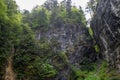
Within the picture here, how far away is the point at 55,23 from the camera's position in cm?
4775

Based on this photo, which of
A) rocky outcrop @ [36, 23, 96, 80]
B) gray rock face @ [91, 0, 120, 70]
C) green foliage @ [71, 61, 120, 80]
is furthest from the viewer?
rocky outcrop @ [36, 23, 96, 80]

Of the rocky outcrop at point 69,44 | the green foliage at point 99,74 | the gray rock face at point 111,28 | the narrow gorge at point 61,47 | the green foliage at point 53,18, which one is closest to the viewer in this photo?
the gray rock face at point 111,28

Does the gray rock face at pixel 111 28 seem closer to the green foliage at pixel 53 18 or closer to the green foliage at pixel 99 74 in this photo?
the green foliage at pixel 99 74

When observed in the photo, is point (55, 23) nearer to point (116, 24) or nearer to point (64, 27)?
point (64, 27)

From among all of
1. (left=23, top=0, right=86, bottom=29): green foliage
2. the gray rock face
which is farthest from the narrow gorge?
(left=23, top=0, right=86, bottom=29): green foliage

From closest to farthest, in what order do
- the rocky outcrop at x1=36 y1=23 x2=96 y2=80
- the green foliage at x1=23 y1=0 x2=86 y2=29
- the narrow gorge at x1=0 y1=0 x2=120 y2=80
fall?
the narrow gorge at x1=0 y1=0 x2=120 y2=80 < the rocky outcrop at x1=36 y1=23 x2=96 y2=80 < the green foliage at x1=23 y1=0 x2=86 y2=29

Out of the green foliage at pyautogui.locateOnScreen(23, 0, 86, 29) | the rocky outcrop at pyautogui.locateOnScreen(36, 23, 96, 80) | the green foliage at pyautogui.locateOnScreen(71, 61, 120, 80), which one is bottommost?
the green foliage at pyautogui.locateOnScreen(71, 61, 120, 80)

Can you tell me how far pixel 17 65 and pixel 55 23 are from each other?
21069 millimetres

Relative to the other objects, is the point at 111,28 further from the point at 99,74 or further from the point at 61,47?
the point at 61,47

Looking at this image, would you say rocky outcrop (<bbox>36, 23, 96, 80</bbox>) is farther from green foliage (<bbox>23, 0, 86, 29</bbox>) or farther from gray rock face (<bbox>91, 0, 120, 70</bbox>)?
gray rock face (<bbox>91, 0, 120, 70</bbox>)

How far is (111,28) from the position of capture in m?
26.5

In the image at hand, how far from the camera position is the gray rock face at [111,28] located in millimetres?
24922

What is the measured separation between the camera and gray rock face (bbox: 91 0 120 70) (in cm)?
2492

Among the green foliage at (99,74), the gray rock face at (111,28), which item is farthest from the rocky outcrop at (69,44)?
the gray rock face at (111,28)
